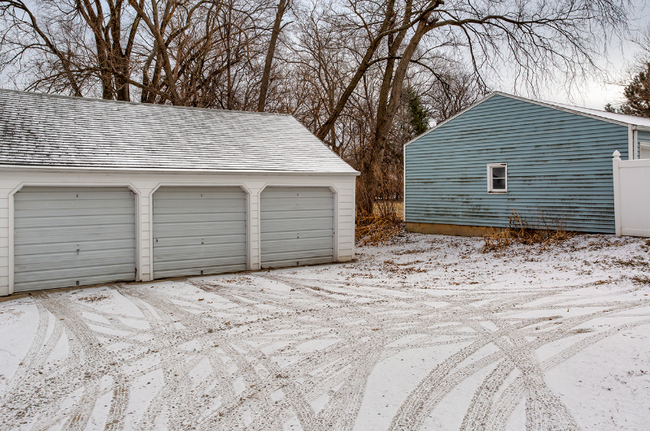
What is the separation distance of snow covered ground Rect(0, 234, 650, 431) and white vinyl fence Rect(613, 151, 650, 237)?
237 centimetres

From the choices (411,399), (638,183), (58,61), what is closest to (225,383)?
(411,399)

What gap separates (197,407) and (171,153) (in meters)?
7.22

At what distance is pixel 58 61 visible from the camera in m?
18.6

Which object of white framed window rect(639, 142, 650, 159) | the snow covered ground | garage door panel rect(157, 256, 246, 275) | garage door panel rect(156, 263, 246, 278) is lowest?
the snow covered ground

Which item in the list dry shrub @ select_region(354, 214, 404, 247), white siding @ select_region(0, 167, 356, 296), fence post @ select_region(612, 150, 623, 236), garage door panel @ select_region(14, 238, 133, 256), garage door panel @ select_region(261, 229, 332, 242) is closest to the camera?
white siding @ select_region(0, 167, 356, 296)

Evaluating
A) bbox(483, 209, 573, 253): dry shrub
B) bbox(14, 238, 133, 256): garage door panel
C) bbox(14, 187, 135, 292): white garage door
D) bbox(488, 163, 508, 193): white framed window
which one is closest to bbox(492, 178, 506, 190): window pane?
bbox(488, 163, 508, 193): white framed window

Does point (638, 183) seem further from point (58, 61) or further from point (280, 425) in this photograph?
point (58, 61)

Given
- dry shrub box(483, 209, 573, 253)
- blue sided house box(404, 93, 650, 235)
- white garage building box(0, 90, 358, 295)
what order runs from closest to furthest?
white garage building box(0, 90, 358, 295)
blue sided house box(404, 93, 650, 235)
dry shrub box(483, 209, 573, 253)

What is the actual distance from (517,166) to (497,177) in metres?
0.82

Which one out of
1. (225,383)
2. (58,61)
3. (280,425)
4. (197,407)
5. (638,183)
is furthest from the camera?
(58,61)

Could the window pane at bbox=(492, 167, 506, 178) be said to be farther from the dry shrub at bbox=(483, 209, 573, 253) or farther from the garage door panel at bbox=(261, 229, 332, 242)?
the garage door panel at bbox=(261, 229, 332, 242)

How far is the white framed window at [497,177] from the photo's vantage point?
48.1 ft

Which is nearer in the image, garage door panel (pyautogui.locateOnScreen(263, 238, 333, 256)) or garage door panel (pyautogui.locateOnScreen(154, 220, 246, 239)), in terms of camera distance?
Answer: garage door panel (pyautogui.locateOnScreen(154, 220, 246, 239))

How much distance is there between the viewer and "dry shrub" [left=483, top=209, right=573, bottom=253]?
41.3 ft
